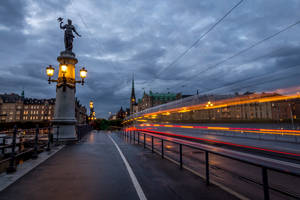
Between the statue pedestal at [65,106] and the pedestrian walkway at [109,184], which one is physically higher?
the statue pedestal at [65,106]

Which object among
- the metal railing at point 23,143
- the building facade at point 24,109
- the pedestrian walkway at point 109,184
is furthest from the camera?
the building facade at point 24,109

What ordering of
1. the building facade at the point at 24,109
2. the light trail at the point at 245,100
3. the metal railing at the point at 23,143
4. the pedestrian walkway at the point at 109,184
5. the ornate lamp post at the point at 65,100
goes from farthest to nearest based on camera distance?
the building facade at the point at 24,109, the ornate lamp post at the point at 65,100, the light trail at the point at 245,100, the metal railing at the point at 23,143, the pedestrian walkway at the point at 109,184

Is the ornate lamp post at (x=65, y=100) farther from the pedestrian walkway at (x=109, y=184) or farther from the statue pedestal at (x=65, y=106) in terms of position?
the pedestrian walkway at (x=109, y=184)

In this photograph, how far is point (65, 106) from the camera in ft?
44.5

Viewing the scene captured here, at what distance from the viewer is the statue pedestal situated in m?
Result: 13.2

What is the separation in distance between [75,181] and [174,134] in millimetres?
17175

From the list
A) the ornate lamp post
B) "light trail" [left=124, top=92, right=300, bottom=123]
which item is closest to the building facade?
the ornate lamp post

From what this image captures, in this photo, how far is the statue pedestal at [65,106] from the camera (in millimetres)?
13172

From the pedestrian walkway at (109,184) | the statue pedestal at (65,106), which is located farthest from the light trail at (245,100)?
the statue pedestal at (65,106)

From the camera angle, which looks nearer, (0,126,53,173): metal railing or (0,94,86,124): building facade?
(0,126,53,173): metal railing

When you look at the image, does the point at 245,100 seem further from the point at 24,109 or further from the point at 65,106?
the point at 24,109

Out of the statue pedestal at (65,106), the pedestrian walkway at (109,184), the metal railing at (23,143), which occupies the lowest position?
the pedestrian walkway at (109,184)

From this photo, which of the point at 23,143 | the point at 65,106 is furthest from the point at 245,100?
the point at 23,143

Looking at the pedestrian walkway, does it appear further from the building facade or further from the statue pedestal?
the building facade
